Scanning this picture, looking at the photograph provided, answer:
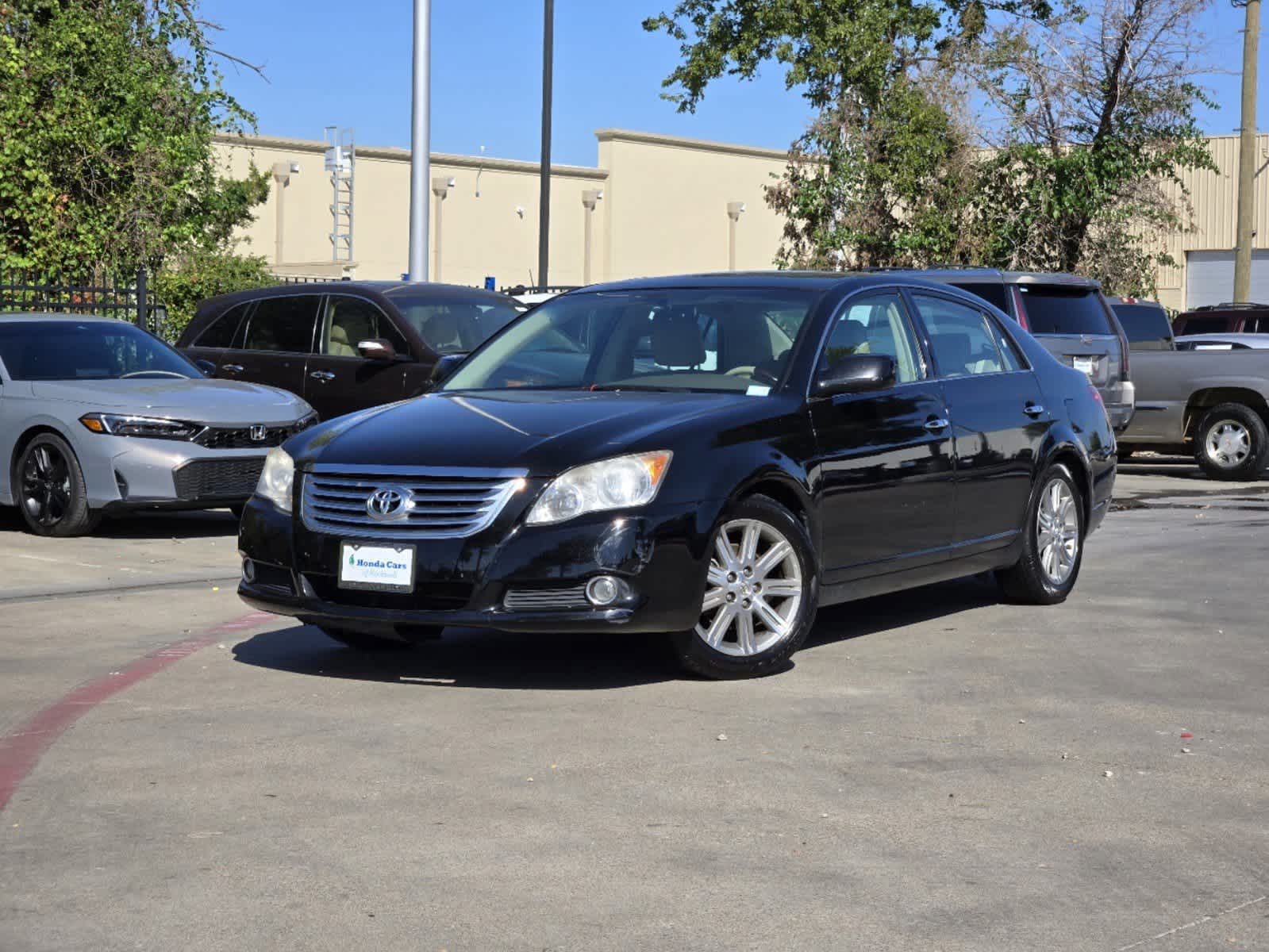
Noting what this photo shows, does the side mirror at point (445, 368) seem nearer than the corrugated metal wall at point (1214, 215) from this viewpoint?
Yes

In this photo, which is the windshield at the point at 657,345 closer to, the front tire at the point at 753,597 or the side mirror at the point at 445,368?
the side mirror at the point at 445,368

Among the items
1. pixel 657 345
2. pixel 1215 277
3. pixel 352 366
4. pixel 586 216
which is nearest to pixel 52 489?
pixel 352 366

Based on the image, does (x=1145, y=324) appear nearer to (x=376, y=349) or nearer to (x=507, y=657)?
(x=376, y=349)

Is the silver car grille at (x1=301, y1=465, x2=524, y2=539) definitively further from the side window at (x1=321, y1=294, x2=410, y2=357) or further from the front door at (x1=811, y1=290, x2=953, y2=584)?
the side window at (x1=321, y1=294, x2=410, y2=357)

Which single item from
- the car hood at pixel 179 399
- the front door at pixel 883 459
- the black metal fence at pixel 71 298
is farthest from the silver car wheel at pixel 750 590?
the black metal fence at pixel 71 298

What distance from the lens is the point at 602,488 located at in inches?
276

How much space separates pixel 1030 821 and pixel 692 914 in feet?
4.23

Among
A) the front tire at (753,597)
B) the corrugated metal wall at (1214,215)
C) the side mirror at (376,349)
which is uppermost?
the corrugated metal wall at (1214,215)

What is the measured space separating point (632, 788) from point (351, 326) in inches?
393

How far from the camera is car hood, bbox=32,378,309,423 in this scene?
496 inches

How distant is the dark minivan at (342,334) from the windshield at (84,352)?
1263 millimetres

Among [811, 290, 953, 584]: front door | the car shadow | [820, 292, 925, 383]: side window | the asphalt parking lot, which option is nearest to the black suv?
the asphalt parking lot

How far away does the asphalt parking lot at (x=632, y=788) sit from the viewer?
4438 millimetres

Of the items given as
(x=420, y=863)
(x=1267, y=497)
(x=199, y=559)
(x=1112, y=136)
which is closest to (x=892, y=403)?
(x=420, y=863)
